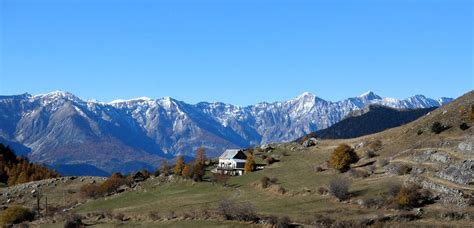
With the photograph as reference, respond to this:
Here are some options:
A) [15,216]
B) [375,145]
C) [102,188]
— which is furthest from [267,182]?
[102,188]

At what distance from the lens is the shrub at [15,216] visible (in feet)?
378

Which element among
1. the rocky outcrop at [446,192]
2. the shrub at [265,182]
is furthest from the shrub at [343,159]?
the rocky outcrop at [446,192]

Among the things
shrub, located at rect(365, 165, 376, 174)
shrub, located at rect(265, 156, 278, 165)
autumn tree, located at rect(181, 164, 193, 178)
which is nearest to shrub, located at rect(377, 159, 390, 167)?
shrub, located at rect(365, 165, 376, 174)

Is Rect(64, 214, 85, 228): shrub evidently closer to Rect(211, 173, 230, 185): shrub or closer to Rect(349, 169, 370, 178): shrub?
Rect(211, 173, 230, 185): shrub

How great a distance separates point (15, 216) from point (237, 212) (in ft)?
164

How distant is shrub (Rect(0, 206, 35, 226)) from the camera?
11512 cm

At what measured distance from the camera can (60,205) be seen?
138 metres

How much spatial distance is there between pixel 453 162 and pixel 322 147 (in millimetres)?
69546

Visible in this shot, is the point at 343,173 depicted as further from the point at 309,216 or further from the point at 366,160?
the point at 309,216

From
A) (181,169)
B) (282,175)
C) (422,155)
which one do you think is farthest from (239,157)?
(422,155)

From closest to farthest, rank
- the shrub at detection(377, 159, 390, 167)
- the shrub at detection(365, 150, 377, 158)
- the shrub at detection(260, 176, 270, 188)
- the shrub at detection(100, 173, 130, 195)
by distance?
the shrub at detection(377, 159, 390, 167)
the shrub at detection(260, 176, 270, 188)
the shrub at detection(365, 150, 377, 158)
the shrub at detection(100, 173, 130, 195)

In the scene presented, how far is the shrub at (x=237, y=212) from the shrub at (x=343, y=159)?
28837mm

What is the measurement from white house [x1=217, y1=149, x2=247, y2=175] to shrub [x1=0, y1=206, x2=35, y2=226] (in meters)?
50.2

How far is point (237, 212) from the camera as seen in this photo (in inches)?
3516
